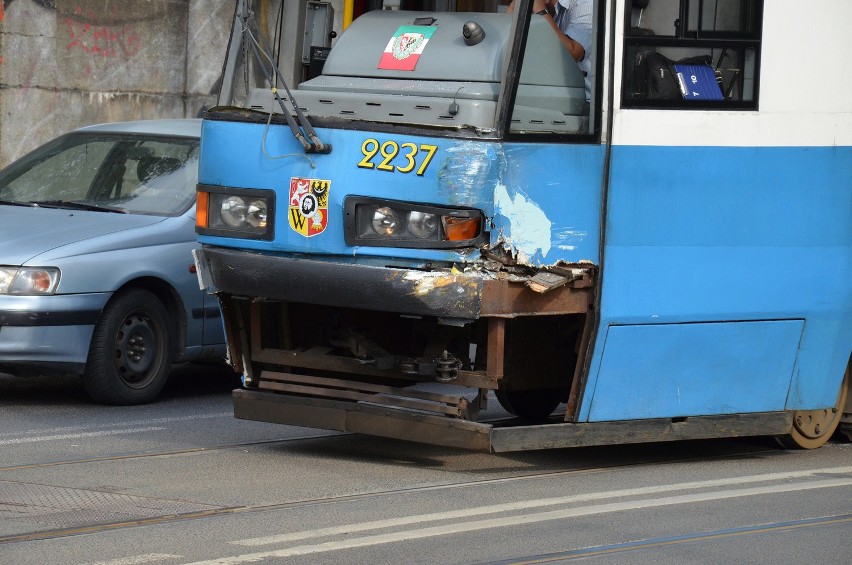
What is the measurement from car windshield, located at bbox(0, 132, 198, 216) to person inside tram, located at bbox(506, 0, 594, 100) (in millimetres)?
3466

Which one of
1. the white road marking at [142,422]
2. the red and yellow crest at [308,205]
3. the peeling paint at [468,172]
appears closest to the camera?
the peeling paint at [468,172]

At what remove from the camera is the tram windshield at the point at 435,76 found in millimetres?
6531

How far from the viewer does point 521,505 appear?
6.38 meters

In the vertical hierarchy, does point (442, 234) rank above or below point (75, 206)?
above

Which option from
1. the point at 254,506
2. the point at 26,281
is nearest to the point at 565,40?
the point at 254,506

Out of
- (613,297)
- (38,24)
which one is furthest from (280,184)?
(38,24)

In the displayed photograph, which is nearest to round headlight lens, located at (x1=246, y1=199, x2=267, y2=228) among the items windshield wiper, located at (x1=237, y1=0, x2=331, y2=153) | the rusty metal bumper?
the rusty metal bumper

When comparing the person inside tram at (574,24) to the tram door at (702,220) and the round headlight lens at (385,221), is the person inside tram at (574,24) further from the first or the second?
the round headlight lens at (385,221)

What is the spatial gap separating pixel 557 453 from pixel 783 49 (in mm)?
2369

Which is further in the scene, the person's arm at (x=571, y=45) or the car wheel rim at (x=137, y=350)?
the car wheel rim at (x=137, y=350)

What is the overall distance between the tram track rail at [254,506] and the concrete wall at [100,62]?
914cm

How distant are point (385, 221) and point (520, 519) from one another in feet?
4.71

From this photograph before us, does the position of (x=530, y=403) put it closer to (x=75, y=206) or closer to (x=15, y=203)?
(x=75, y=206)

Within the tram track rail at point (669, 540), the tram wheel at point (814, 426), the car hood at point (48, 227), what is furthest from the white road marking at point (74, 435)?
the tram wheel at point (814, 426)
